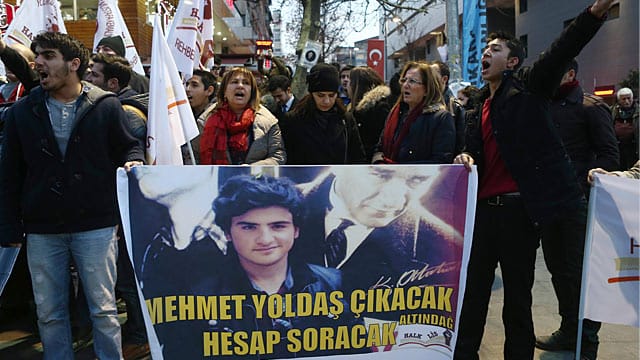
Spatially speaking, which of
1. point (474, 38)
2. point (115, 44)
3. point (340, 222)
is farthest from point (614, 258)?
point (474, 38)

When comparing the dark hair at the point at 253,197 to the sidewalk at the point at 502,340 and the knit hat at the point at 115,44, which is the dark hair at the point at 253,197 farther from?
the knit hat at the point at 115,44

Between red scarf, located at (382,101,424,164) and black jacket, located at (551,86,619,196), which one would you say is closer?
red scarf, located at (382,101,424,164)

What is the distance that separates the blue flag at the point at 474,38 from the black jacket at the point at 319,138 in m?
5.75

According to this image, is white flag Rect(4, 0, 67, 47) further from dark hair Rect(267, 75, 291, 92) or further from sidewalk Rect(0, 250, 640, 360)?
sidewalk Rect(0, 250, 640, 360)

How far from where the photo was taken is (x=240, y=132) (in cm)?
456

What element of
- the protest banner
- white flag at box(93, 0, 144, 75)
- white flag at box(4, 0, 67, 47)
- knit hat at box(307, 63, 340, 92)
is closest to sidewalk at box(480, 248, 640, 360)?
the protest banner

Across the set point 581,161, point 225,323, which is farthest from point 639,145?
point 225,323

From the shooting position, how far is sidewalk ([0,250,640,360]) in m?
4.60

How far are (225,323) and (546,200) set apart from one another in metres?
2.08

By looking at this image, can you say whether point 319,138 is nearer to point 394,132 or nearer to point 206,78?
point 394,132

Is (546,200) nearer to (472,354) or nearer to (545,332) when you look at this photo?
(472,354)

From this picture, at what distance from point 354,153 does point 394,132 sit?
512 millimetres

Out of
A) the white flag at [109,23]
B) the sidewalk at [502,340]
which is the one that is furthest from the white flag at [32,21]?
the sidewalk at [502,340]

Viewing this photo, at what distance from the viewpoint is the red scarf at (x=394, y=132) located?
4.52m
